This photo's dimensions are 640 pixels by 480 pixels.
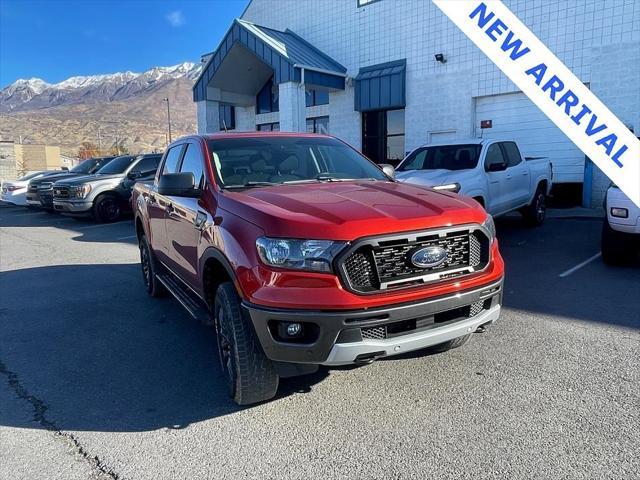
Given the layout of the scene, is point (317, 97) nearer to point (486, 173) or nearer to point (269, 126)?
point (269, 126)

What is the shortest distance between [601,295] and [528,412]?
2.99m

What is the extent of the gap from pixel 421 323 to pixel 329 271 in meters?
0.67

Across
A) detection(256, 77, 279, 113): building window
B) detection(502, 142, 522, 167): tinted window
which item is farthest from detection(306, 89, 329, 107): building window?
detection(502, 142, 522, 167): tinted window

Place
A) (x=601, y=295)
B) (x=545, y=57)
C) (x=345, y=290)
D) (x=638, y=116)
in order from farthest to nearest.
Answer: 1. (x=638, y=116)
2. (x=601, y=295)
3. (x=545, y=57)
4. (x=345, y=290)

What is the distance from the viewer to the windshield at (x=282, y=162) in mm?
3887

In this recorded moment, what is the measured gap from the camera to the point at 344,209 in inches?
116

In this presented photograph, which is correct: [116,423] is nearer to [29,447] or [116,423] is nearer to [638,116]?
[29,447]

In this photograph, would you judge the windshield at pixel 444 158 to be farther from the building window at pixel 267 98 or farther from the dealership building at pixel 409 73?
the building window at pixel 267 98

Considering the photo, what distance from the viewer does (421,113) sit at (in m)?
15.7

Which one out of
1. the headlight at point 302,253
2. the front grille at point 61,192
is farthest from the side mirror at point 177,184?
the front grille at point 61,192

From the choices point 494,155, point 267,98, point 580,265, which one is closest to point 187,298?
point 580,265

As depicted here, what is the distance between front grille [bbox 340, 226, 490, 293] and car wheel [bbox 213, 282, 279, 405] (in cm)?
71

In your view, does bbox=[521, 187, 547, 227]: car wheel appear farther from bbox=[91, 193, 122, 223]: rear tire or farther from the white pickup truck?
bbox=[91, 193, 122, 223]: rear tire

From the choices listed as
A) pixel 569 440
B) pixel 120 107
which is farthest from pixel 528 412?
pixel 120 107
